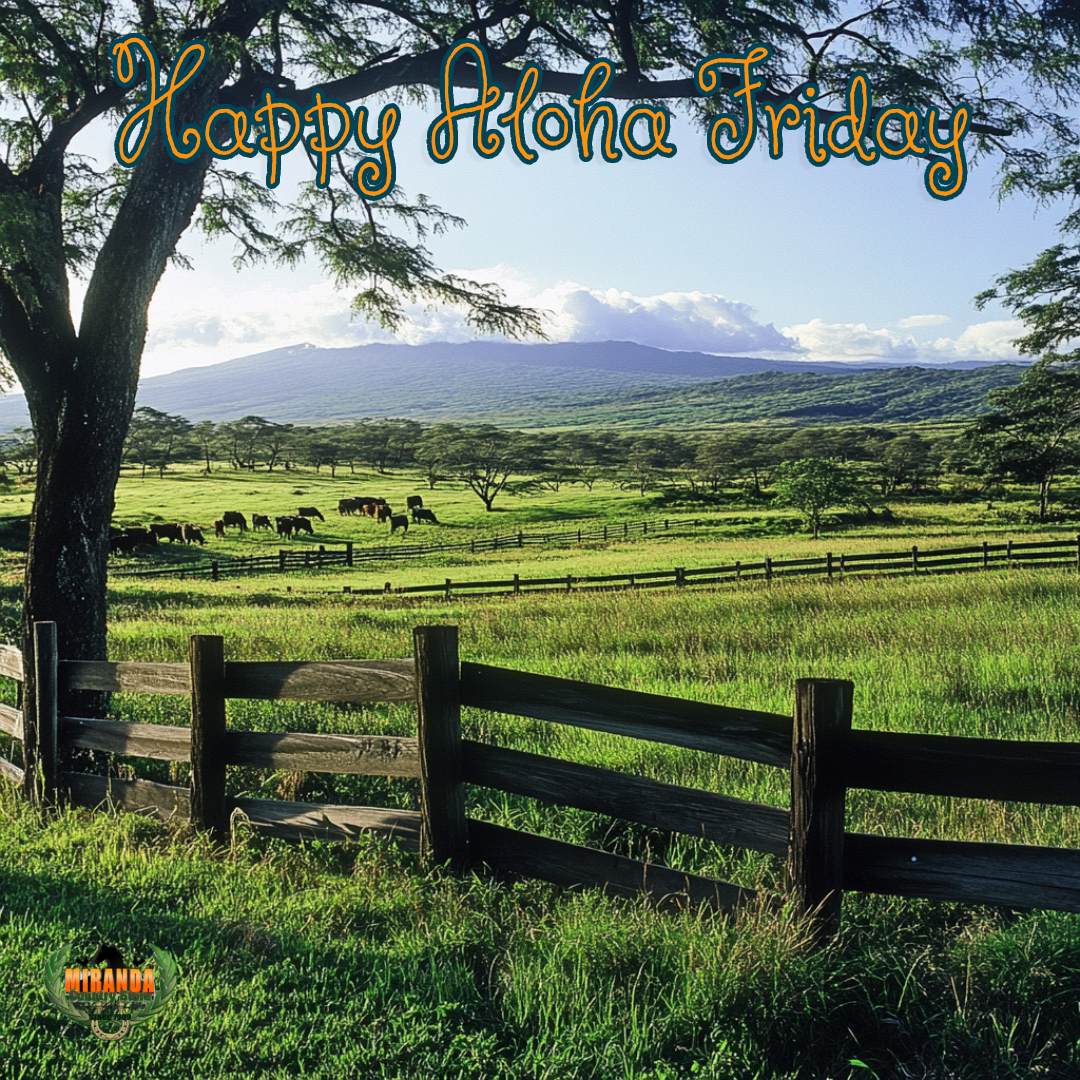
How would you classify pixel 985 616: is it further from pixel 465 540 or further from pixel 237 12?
pixel 465 540

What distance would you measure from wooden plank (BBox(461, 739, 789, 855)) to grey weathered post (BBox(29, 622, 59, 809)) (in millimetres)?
3660

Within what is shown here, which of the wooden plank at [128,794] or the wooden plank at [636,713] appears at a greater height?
the wooden plank at [636,713]

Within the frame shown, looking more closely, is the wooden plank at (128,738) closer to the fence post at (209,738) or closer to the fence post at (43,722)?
the fence post at (43,722)

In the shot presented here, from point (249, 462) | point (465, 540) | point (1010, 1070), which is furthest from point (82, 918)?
point (249, 462)

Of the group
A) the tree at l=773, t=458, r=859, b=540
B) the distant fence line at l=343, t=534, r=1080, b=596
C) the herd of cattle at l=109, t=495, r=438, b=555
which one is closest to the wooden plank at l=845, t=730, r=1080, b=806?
the distant fence line at l=343, t=534, r=1080, b=596

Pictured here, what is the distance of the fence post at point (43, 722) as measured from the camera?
5.98 meters

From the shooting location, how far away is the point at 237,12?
25.3 ft

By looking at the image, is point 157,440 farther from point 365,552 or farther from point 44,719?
point 44,719

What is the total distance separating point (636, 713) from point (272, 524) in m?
60.3

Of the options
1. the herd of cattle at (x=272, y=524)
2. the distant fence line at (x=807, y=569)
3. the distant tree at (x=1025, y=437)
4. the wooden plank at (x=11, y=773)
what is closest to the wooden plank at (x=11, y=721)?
the wooden plank at (x=11, y=773)

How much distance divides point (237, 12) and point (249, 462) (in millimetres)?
103943

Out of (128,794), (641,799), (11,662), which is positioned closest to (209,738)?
(128,794)

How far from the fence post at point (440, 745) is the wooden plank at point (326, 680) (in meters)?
0.13

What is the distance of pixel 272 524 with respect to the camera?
6066cm
